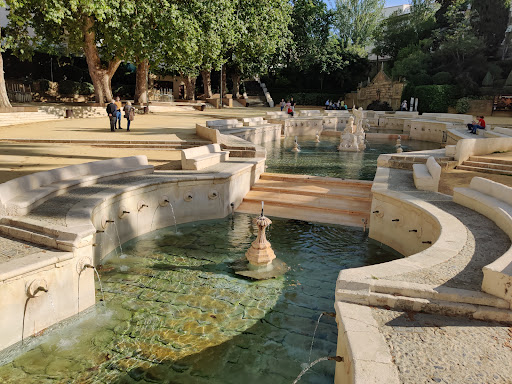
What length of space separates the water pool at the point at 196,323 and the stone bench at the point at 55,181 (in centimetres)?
181

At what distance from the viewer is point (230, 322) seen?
242 inches

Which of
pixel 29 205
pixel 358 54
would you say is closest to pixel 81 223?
pixel 29 205

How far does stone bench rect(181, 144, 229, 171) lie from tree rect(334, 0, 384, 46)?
50.4 metres

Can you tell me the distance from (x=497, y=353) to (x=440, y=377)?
0.80 m

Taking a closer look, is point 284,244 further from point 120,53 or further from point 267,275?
point 120,53

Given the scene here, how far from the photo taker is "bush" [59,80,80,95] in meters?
40.0

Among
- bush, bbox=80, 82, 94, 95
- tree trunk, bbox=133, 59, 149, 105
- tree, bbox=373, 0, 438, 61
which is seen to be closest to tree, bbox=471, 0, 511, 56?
tree, bbox=373, 0, 438, 61

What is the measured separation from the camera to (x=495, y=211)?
7.46 m

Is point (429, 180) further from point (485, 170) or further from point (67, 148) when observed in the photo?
point (67, 148)

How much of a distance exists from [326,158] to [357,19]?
4674 centimetres

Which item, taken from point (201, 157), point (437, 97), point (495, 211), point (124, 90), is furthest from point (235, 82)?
point (495, 211)

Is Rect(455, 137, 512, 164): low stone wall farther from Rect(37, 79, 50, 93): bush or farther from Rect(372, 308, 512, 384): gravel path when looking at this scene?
Rect(37, 79, 50, 93): bush

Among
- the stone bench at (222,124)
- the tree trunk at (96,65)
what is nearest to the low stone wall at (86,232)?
the stone bench at (222,124)

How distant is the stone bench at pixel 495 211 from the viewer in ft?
15.2
